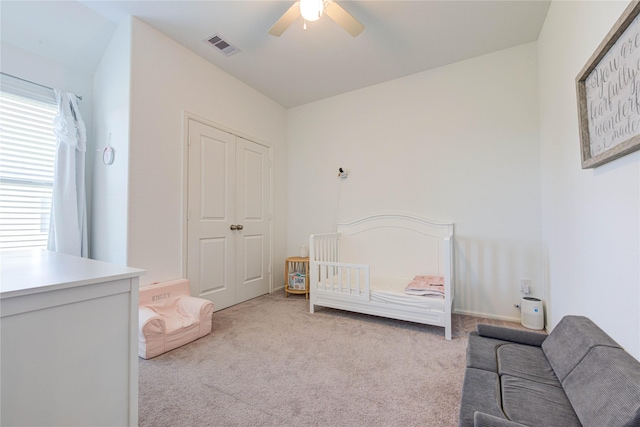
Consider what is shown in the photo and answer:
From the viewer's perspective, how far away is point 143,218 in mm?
2387

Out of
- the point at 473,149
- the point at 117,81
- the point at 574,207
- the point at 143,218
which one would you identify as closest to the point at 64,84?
the point at 117,81

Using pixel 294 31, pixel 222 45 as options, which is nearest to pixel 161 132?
pixel 222 45

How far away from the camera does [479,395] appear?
1.07 meters

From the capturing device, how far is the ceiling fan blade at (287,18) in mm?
1951

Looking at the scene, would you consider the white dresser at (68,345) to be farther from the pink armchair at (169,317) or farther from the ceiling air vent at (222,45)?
the ceiling air vent at (222,45)

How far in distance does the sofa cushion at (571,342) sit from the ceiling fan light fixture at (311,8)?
2.31 metres

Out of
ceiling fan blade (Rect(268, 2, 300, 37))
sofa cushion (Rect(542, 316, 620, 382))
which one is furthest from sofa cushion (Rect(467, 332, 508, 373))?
ceiling fan blade (Rect(268, 2, 300, 37))

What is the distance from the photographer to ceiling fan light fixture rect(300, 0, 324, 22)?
181 cm

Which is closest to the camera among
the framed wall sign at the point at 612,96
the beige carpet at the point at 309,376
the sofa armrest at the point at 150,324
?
the framed wall sign at the point at 612,96

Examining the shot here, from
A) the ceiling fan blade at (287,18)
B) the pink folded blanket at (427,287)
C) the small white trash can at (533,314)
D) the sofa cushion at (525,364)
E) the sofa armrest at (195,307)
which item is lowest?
the small white trash can at (533,314)

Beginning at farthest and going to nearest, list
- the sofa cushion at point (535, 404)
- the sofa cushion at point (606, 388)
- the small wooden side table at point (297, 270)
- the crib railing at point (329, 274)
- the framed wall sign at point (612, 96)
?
1. the small wooden side table at point (297, 270)
2. the crib railing at point (329, 274)
3. the framed wall sign at point (612, 96)
4. the sofa cushion at point (535, 404)
5. the sofa cushion at point (606, 388)

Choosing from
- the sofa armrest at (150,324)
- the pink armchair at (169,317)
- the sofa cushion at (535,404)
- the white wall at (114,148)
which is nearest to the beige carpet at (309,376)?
the pink armchair at (169,317)

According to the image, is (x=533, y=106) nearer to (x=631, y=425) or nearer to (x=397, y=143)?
(x=397, y=143)

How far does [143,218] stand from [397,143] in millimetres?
2757
